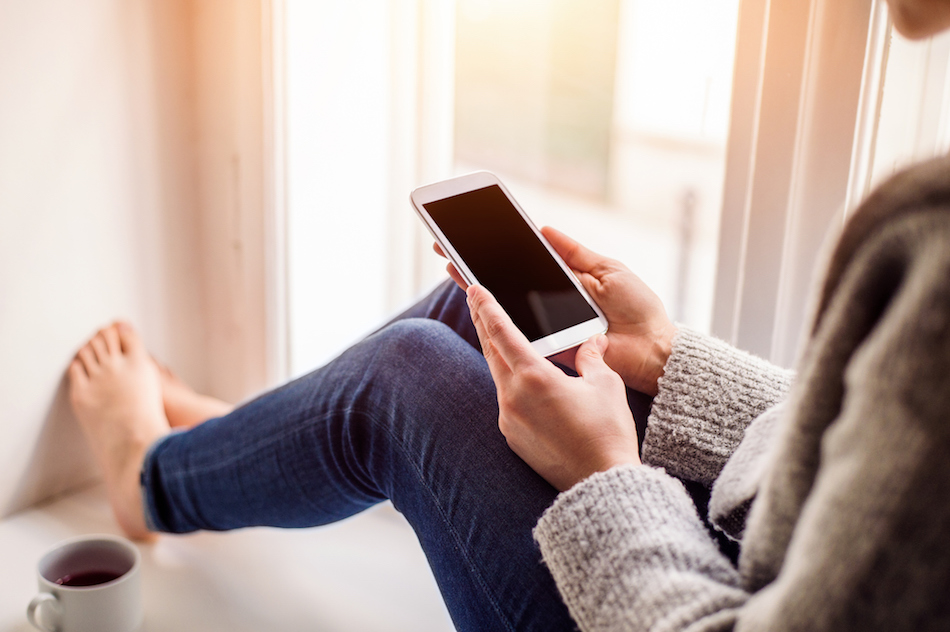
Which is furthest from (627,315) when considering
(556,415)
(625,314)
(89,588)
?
(89,588)

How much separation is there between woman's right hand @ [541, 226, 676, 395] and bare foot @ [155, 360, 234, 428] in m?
0.53

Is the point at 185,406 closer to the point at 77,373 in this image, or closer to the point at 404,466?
the point at 77,373

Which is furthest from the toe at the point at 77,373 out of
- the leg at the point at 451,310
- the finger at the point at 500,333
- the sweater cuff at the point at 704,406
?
the sweater cuff at the point at 704,406

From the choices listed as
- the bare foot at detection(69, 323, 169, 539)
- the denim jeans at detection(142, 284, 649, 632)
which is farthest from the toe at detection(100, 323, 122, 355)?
the denim jeans at detection(142, 284, 649, 632)

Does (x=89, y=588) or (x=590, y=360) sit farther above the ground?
(x=590, y=360)

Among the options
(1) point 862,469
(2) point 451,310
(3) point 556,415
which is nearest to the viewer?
(1) point 862,469

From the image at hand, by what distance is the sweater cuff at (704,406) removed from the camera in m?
0.55

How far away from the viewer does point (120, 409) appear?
911 mm

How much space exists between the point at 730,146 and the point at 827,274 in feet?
1.75

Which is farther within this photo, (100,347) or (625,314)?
(100,347)

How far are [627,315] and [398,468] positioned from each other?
0.84 feet

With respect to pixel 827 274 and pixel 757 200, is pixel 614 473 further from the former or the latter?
pixel 757 200

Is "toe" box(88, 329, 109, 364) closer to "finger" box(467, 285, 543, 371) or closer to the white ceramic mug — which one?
the white ceramic mug

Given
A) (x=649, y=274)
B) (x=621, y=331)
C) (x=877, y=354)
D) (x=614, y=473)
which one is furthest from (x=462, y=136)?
(x=877, y=354)
